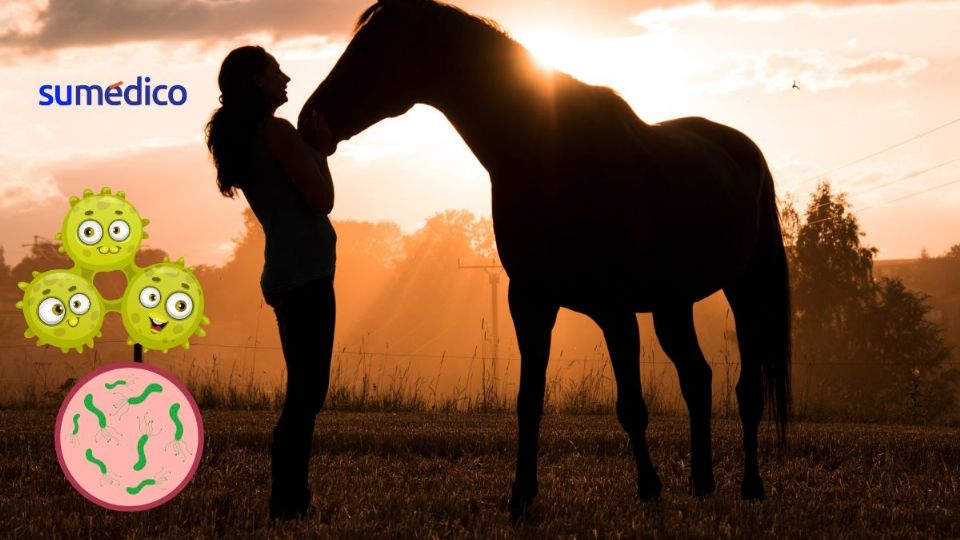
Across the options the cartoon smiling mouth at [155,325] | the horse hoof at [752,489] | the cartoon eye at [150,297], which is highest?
the cartoon eye at [150,297]

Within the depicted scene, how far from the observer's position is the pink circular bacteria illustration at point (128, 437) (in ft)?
16.2

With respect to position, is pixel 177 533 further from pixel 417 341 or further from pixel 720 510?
pixel 417 341

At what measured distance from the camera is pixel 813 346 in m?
56.1

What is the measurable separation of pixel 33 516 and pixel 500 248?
121 inches

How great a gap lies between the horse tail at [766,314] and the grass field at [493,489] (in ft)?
2.26

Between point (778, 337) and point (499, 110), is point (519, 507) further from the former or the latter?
point (778, 337)

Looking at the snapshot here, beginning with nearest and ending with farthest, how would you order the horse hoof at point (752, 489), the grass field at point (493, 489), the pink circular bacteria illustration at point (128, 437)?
the grass field at point (493, 489)
the pink circular bacteria illustration at point (128, 437)
the horse hoof at point (752, 489)

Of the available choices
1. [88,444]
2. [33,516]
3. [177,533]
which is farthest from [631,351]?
[33,516]

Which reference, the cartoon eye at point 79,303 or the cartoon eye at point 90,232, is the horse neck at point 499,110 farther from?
the cartoon eye at point 79,303

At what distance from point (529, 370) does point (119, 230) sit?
2996 mm

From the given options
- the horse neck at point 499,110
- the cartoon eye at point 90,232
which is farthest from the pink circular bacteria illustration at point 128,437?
the horse neck at point 499,110

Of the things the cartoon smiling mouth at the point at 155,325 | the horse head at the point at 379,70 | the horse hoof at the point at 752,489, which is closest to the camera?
the horse head at the point at 379,70

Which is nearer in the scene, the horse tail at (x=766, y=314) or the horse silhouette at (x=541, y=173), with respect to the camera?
the horse silhouette at (x=541, y=173)

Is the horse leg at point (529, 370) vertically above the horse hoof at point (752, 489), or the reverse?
the horse leg at point (529, 370)
